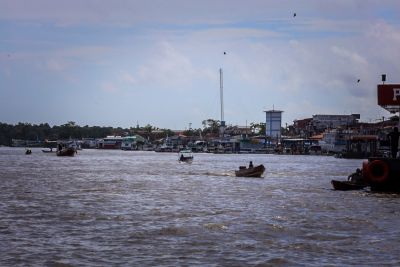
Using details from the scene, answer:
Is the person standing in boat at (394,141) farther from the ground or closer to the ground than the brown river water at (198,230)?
farther from the ground

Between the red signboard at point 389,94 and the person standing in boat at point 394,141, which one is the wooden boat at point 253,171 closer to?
the red signboard at point 389,94

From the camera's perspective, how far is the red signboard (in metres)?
40.3

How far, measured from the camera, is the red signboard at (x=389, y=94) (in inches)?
1586

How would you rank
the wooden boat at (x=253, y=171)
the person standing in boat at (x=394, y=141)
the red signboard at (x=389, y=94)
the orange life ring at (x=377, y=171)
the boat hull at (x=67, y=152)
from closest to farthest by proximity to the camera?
the orange life ring at (x=377, y=171), the person standing in boat at (x=394, y=141), the red signboard at (x=389, y=94), the wooden boat at (x=253, y=171), the boat hull at (x=67, y=152)

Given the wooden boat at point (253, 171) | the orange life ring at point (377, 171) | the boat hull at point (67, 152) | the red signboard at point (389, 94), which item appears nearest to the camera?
the orange life ring at point (377, 171)

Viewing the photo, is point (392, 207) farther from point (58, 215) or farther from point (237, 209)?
point (58, 215)

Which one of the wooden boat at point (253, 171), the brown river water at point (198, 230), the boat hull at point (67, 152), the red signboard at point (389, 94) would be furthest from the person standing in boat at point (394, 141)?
the boat hull at point (67, 152)

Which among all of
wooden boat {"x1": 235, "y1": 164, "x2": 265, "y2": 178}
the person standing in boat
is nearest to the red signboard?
the person standing in boat

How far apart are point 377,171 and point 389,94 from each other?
599 centimetres

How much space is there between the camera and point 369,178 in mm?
37562

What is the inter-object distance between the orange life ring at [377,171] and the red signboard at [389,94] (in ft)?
16.9

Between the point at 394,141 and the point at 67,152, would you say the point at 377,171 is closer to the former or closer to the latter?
the point at 394,141

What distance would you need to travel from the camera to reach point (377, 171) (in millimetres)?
37031

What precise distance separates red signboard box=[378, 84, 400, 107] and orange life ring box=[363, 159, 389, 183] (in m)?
5.15
